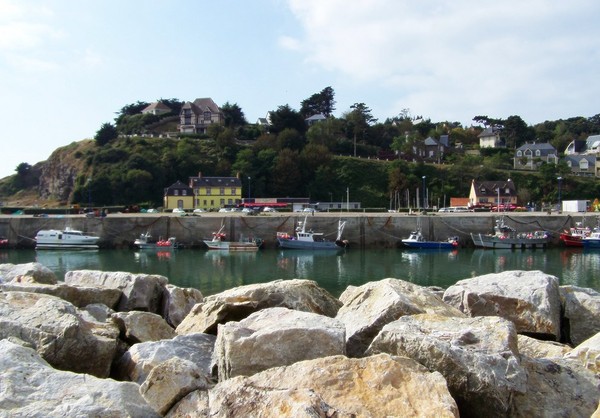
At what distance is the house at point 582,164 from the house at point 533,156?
2.91m

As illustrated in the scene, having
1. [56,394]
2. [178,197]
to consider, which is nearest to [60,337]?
[56,394]

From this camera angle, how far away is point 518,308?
10.5 m

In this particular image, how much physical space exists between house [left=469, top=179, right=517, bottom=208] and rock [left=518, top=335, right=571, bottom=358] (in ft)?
270

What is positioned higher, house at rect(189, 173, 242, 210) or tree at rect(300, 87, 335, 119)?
tree at rect(300, 87, 335, 119)

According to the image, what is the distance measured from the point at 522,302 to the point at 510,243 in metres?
46.6

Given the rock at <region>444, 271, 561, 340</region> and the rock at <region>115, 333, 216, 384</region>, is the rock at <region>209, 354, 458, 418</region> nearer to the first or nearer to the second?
the rock at <region>115, 333, 216, 384</region>

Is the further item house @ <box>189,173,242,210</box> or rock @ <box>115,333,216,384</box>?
house @ <box>189,173,242,210</box>

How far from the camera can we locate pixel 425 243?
53.7m

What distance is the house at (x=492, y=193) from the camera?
8869 cm

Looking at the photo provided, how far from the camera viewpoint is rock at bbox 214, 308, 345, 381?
6.52 m

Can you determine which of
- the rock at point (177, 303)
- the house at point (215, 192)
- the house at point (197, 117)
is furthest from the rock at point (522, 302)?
the house at point (197, 117)

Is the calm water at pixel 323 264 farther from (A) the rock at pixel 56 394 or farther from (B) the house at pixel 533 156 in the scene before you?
(B) the house at pixel 533 156

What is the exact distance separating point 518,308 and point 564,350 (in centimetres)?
212

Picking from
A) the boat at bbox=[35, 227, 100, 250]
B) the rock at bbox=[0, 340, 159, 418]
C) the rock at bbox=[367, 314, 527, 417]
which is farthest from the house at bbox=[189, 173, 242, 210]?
the rock at bbox=[0, 340, 159, 418]
